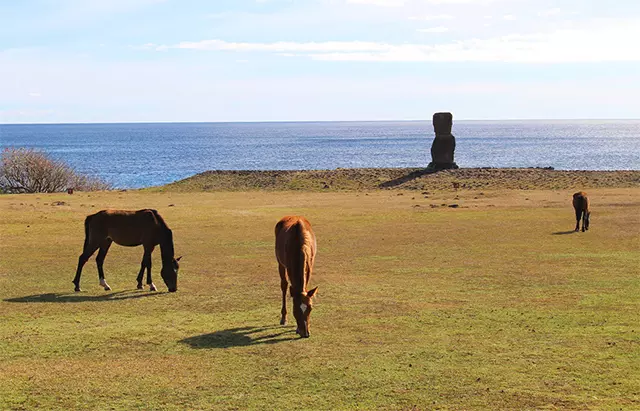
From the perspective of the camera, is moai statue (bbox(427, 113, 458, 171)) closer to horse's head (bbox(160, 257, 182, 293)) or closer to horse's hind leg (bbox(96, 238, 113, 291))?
horse's hind leg (bbox(96, 238, 113, 291))

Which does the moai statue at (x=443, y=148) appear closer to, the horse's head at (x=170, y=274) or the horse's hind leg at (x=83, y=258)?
the horse's hind leg at (x=83, y=258)

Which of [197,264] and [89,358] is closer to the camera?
[89,358]

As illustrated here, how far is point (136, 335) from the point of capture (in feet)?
46.1

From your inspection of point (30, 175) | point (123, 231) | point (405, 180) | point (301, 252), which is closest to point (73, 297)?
A: point (123, 231)

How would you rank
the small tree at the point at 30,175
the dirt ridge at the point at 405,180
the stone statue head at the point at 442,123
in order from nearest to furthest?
the dirt ridge at the point at 405,180
the small tree at the point at 30,175
the stone statue head at the point at 442,123

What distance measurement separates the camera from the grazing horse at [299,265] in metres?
13.6

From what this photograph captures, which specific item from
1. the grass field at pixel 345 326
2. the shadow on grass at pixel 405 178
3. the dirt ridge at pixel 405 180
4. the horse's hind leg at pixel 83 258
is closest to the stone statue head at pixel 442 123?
the shadow on grass at pixel 405 178

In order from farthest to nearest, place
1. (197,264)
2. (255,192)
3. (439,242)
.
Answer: (255,192) < (439,242) < (197,264)

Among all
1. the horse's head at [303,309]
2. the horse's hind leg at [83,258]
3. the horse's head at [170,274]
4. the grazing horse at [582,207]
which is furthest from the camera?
the grazing horse at [582,207]

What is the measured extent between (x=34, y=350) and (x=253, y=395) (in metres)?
4.70

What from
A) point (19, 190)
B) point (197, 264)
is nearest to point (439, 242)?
point (197, 264)

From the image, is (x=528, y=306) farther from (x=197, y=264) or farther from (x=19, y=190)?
(x=19, y=190)

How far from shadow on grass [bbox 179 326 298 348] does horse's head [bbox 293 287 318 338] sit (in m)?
0.23

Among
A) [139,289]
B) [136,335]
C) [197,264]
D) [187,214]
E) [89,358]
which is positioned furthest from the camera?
[187,214]
